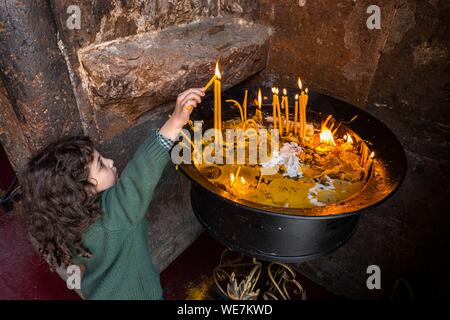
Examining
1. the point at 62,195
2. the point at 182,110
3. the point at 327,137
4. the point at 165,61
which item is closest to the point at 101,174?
the point at 62,195

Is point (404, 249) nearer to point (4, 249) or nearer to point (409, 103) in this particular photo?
point (409, 103)

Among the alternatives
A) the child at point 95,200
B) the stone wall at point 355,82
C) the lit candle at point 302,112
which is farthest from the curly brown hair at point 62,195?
the lit candle at point 302,112

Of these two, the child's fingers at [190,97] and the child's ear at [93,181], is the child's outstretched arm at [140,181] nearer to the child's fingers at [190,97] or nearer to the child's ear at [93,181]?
the child's fingers at [190,97]

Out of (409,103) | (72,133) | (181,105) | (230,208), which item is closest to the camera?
(181,105)

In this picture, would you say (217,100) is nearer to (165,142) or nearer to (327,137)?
(165,142)

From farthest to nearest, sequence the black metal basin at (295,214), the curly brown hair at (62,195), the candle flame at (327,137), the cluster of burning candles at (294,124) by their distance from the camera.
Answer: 1. the candle flame at (327,137)
2. the cluster of burning candles at (294,124)
3. the curly brown hair at (62,195)
4. the black metal basin at (295,214)

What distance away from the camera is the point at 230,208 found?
1.96 meters

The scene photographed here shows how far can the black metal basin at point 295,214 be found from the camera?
1664 millimetres

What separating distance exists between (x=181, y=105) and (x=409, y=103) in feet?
5.39

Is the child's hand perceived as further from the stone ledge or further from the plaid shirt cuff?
the stone ledge

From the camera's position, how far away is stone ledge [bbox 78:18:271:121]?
2.12 m

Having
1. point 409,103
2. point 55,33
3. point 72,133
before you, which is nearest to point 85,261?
point 72,133

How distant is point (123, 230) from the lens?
6.16 feet

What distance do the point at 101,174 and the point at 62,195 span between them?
23 centimetres
